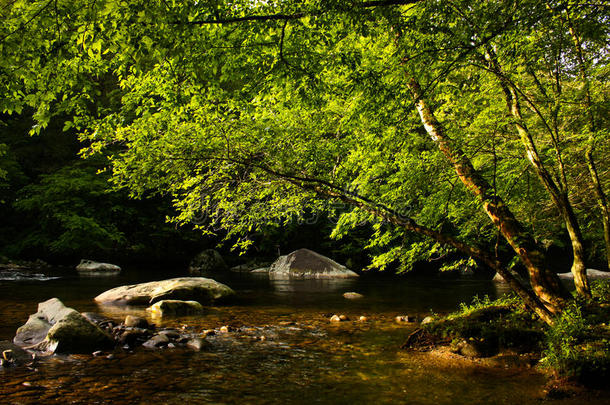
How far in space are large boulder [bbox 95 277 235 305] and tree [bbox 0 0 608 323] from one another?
17.7ft

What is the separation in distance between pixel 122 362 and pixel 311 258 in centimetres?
1729

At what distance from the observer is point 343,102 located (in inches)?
333

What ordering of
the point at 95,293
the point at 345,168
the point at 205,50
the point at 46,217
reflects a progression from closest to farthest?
1. the point at 205,50
2. the point at 345,168
3. the point at 95,293
4. the point at 46,217

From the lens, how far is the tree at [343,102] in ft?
14.1

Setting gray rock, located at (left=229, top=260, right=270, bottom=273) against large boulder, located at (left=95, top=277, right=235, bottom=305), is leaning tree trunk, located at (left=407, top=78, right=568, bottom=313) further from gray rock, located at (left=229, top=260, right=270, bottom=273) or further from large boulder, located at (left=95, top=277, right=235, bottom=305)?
gray rock, located at (left=229, top=260, right=270, bottom=273)

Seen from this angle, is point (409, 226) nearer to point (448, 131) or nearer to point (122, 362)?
point (448, 131)

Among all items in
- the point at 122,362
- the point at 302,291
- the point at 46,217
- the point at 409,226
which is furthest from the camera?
the point at 46,217

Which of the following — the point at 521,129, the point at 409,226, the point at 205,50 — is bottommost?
the point at 409,226

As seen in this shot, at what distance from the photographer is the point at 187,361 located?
261 inches

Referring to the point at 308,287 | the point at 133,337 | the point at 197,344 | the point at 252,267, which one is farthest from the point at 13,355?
the point at 252,267

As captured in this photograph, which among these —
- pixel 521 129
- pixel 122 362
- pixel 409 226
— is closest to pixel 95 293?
pixel 122 362

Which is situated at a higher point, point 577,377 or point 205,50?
point 205,50

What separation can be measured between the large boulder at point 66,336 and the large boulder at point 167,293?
4.68 meters

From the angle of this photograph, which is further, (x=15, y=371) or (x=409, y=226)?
(x=409, y=226)
